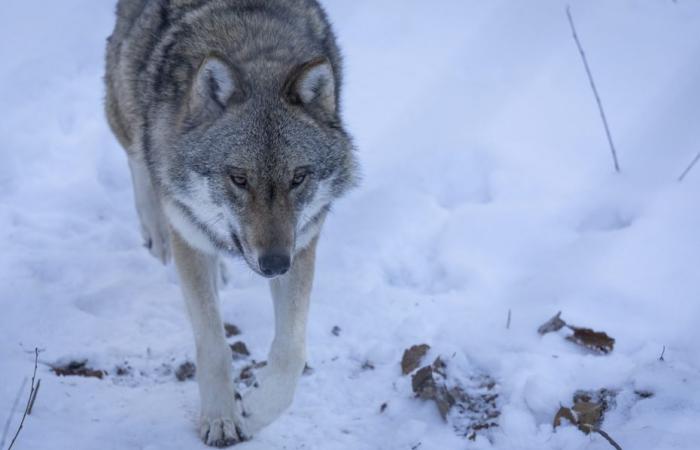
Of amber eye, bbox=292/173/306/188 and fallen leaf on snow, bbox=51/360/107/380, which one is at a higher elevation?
amber eye, bbox=292/173/306/188

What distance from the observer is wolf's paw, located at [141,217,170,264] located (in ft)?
16.7

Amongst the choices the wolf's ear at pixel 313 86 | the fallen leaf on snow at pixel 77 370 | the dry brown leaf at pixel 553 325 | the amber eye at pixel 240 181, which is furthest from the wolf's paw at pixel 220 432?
the dry brown leaf at pixel 553 325

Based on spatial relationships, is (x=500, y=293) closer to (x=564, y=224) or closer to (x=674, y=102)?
(x=564, y=224)

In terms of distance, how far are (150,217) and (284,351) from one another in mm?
1939

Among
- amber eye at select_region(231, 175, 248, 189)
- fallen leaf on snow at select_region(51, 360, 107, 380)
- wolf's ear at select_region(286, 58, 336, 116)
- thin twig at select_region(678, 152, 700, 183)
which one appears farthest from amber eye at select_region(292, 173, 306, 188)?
thin twig at select_region(678, 152, 700, 183)

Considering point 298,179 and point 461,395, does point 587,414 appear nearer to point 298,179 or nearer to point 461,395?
point 461,395

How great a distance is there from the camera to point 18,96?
6.26 meters

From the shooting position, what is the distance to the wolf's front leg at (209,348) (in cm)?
343

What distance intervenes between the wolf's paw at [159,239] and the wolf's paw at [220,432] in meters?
1.88

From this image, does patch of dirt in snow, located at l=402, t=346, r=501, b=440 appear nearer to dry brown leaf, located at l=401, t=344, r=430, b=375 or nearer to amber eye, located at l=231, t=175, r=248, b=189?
dry brown leaf, located at l=401, t=344, r=430, b=375

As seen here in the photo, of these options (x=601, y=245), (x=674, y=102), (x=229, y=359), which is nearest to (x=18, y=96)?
(x=229, y=359)

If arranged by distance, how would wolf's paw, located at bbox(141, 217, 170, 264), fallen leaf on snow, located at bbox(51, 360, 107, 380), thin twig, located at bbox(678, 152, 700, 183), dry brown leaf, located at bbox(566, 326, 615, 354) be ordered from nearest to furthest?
fallen leaf on snow, located at bbox(51, 360, 107, 380) → dry brown leaf, located at bbox(566, 326, 615, 354) → thin twig, located at bbox(678, 152, 700, 183) → wolf's paw, located at bbox(141, 217, 170, 264)

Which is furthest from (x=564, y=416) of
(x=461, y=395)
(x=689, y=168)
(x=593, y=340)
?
(x=689, y=168)

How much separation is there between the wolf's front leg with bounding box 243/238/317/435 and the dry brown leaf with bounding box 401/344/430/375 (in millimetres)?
567
